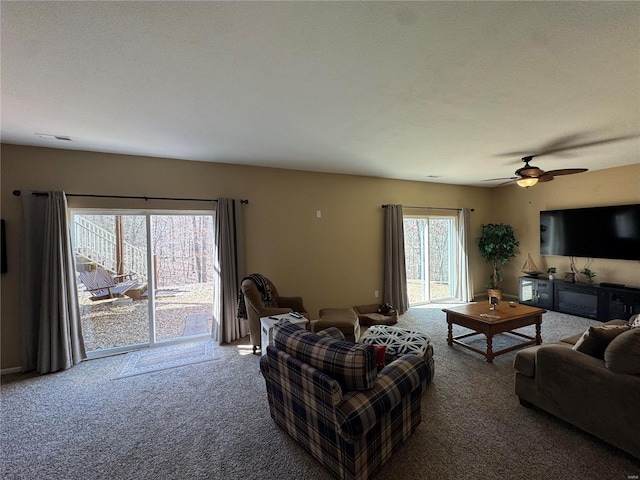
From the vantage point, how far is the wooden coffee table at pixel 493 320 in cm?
334

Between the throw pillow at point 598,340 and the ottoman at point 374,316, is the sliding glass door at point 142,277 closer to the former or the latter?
the ottoman at point 374,316

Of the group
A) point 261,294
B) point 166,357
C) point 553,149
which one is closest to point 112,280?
point 166,357

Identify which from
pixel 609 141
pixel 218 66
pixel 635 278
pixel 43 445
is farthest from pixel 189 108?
pixel 635 278

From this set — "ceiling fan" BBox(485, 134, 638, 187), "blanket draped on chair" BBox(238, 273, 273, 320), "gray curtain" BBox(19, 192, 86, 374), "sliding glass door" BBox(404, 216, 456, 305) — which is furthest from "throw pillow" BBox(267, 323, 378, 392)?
"sliding glass door" BBox(404, 216, 456, 305)

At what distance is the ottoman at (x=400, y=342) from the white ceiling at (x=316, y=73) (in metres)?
2.24

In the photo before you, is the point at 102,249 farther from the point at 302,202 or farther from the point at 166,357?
the point at 302,202

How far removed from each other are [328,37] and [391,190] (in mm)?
4370

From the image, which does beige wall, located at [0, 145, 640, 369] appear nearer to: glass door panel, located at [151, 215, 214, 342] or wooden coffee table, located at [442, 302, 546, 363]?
glass door panel, located at [151, 215, 214, 342]

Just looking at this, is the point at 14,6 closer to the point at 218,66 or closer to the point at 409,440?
the point at 218,66

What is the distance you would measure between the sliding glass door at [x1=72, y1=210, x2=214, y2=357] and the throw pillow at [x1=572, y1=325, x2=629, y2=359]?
4.27 meters

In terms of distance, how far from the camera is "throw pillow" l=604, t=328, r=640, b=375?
183 cm

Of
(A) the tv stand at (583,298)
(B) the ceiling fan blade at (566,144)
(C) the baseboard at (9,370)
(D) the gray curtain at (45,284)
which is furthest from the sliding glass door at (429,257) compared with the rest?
(C) the baseboard at (9,370)

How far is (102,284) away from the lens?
150 inches

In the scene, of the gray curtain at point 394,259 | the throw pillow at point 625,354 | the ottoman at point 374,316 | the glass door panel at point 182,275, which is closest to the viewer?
the throw pillow at point 625,354
